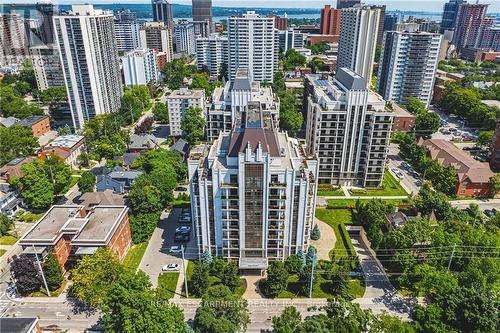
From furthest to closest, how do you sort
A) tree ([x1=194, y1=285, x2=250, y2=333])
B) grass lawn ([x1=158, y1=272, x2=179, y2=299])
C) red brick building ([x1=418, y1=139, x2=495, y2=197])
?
red brick building ([x1=418, y1=139, x2=495, y2=197]), grass lawn ([x1=158, y1=272, x2=179, y2=299]), tree ([x1=194, y1=285, x2=250, y2=333])

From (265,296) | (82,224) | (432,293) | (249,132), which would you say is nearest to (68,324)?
(82,224)

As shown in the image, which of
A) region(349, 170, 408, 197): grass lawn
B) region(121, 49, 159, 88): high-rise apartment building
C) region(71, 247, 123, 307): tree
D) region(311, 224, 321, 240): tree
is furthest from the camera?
region(121, 49, 159, 88): high-rise apartment building

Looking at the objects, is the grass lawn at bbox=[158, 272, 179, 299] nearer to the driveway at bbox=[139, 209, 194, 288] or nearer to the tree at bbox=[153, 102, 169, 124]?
the driveway at bbox=[139, 209, 194, 288]

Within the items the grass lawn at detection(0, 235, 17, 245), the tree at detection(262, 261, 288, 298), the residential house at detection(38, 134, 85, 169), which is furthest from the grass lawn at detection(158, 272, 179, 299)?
the residential house at detection(38, 134, 85, 169)

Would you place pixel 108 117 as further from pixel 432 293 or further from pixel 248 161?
pixel 432 293

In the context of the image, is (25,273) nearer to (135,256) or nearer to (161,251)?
(135,256)

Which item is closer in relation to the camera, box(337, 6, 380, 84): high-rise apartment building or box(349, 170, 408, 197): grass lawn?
box(349, 170, 408, 197): grass lawn

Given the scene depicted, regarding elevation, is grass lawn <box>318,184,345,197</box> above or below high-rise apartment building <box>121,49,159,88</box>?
below
